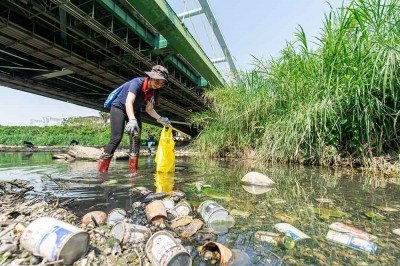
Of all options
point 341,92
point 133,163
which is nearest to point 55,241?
point 133,163

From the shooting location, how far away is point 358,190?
2.93 m

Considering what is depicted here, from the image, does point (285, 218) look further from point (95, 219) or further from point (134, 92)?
point (134, 92)

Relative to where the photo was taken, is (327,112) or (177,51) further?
(177,51)

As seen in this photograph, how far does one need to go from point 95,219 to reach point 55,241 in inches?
24.4

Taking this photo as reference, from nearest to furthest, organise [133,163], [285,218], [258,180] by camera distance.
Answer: [285,218]
[258,180]
[133,163]

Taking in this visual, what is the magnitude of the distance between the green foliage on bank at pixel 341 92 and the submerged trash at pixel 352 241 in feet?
10.0

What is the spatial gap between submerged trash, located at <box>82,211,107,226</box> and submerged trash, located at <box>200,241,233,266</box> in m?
0.81

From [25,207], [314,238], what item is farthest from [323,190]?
[25,207]

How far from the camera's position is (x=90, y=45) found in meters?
15.0

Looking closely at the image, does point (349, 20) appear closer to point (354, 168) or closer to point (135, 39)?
point (354, 168)

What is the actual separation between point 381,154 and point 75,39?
49.9ft

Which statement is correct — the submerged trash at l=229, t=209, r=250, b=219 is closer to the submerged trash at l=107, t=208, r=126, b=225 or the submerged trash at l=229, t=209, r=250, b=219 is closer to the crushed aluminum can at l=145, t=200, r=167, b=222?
the crushed aluminum can at l=145, t=200, r=167, b=222

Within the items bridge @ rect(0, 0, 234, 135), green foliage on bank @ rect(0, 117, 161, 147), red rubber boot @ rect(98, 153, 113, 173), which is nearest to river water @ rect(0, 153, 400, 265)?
red rubber boot @ rect(98, 153, 113, 173)

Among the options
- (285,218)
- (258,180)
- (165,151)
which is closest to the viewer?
(285,218)
